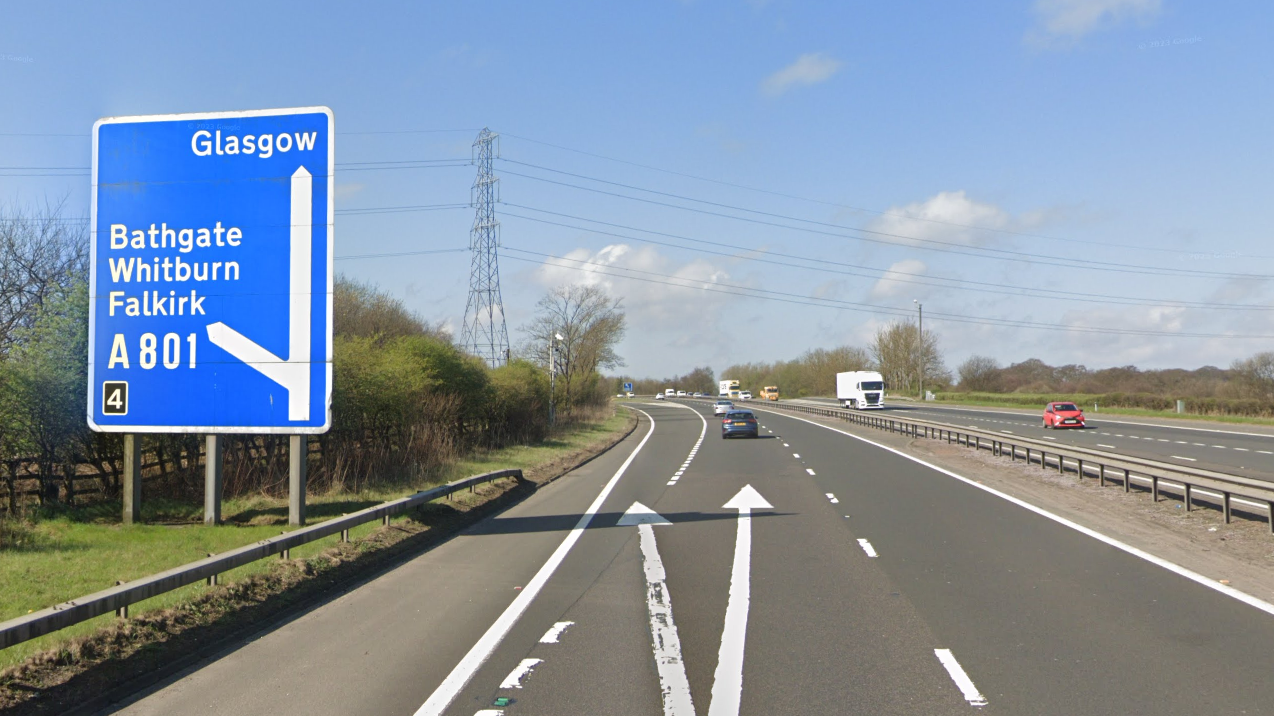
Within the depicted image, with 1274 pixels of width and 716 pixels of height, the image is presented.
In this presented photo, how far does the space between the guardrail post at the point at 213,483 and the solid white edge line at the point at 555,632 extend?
9.14 metres

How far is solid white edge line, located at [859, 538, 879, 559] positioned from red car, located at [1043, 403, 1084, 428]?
4142cm

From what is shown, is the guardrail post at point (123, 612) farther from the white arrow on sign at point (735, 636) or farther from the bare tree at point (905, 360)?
the bare tree at point (905, 360)

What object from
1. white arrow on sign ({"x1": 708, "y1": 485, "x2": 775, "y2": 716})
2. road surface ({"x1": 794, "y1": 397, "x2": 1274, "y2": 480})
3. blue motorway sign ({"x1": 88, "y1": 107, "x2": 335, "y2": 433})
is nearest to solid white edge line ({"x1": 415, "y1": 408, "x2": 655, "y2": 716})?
white arrow on sign ({"x1": 708, "y1": 485, "x2": 775, "y2": 716})

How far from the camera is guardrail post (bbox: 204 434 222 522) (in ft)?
50.7

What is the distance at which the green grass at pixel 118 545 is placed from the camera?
9.50 m

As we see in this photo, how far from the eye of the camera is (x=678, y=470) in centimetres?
2811

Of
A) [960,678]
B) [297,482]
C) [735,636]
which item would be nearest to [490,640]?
[735,636]

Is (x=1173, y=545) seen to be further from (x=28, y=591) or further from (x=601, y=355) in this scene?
(x=601, y=355)

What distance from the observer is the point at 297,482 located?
1523cm

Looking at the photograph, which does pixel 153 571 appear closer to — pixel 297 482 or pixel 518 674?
pixel 297 482

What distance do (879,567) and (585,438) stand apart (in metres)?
38.1

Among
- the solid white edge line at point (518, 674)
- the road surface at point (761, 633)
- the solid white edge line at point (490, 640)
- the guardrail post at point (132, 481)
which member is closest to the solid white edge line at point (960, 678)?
the road surface at point (761, 633)

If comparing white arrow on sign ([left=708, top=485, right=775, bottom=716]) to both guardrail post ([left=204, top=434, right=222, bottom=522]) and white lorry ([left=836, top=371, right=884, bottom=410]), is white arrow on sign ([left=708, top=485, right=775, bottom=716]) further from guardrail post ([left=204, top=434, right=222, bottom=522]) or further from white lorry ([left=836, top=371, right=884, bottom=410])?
white lorry ([left=836, top=371, right=884, bottom=410])

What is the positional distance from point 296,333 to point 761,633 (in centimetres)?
929
